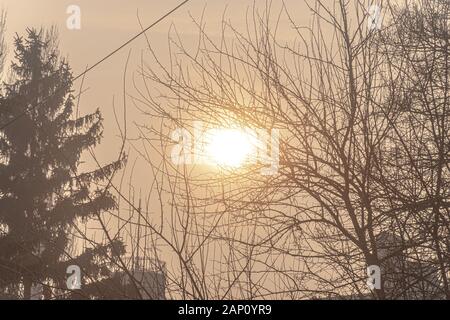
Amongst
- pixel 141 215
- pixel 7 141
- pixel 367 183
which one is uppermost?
pixel 7 141

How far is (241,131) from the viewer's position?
5.30 meters

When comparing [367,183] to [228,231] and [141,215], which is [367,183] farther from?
[141,215]

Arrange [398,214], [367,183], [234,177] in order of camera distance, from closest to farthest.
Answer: [367,183], [398,214], [234,177]
